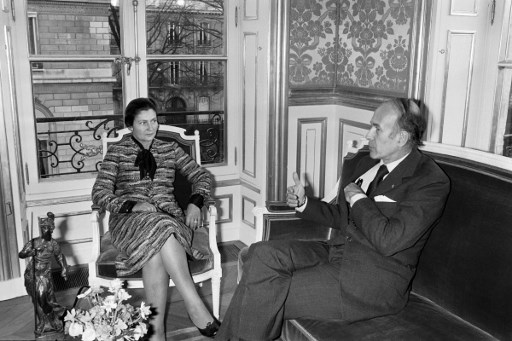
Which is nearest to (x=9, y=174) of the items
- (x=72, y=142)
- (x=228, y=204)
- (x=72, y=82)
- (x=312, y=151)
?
(x=72, y=142)

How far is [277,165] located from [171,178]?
992mm

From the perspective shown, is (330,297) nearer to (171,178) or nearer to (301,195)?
(301,195)

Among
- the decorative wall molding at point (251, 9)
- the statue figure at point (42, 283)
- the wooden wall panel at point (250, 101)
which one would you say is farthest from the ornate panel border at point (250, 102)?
the statue figure at point (42, 283)

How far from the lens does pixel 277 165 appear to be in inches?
152

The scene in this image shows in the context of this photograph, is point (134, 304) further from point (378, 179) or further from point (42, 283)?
point (378, 179)

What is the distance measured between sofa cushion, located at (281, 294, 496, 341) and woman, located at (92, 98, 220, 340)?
27.5 inches

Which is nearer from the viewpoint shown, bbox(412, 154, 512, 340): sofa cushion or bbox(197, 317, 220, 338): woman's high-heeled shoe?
bbox(412, 154, 512, 340): sofa cushion

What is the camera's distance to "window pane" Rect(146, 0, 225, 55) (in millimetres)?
3766

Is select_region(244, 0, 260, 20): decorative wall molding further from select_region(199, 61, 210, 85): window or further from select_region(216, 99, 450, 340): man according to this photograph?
select_region(216, 99, 450, 340): man

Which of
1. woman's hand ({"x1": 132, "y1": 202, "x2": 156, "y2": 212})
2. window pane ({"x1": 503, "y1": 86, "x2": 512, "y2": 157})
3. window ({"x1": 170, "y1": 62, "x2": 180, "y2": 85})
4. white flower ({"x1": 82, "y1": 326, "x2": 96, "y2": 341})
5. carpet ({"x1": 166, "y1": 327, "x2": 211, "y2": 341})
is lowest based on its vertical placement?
carpet ({"x1": 166, "y1": 327, "x2": 211, "y2": 341})

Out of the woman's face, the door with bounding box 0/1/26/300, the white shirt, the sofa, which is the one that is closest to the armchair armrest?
the woman's face

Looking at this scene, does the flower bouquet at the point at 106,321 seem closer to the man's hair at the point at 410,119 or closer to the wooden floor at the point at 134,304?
the wooden floor at the point at 134,304

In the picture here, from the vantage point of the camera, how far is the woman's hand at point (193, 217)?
9.63 feet

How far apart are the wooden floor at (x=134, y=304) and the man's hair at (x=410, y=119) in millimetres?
1442
